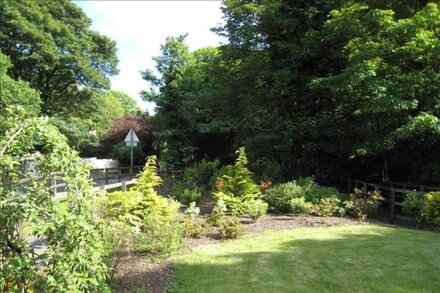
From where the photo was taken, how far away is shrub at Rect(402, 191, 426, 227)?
39.4ft

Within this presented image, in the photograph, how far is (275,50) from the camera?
18844mm

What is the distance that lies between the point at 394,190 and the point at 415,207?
3.67ft

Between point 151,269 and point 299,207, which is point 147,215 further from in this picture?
point 299,207

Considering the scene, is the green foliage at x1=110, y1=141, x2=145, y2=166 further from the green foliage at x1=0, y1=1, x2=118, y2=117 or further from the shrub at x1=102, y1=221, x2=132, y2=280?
the shrub at x1=102, y1=221, x2=132, y2=280

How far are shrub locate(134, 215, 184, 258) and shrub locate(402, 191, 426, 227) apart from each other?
6970 mm

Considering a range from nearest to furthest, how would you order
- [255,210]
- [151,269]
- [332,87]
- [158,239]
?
[151,269], [158,239], [255,210], [332,87]

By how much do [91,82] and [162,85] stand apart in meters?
8.28

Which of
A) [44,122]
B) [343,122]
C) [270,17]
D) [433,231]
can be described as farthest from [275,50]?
[44,122]

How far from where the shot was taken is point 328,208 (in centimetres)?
1256

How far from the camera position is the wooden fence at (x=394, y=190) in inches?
525

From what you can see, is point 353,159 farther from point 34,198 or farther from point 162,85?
point 162,85

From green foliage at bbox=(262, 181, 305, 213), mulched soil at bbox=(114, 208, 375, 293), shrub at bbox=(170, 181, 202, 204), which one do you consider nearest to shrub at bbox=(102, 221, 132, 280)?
mulched soil at bbox=(114, 208, 375, 293)

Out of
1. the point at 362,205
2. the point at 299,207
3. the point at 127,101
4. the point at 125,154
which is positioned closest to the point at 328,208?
the point at 299,207

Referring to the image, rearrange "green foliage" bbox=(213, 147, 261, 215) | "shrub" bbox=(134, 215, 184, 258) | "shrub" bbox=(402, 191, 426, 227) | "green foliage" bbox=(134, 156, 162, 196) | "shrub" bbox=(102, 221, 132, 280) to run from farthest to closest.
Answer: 1. "green foliage" bbox=(213, 147, 261, 215)
2. "shrub" bbox=(402, 191, 426, 227)
3. "green foliage" bbox=(134, 156, 162, 196)
4. "shrub" bbox=(134, 215, 184, 258)
5. "shrub" bbox=(102, 221, 132, 280)
